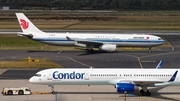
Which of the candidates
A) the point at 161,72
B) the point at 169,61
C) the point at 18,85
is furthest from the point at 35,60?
the point at 161,72

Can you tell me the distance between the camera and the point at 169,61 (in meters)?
69.0

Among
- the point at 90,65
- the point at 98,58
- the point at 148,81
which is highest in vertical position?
the point at 98,58

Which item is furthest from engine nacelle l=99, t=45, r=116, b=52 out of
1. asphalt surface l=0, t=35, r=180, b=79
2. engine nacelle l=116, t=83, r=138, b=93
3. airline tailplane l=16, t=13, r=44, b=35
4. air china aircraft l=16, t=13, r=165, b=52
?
engine nacelle l=116, t=83, r=138, b=93

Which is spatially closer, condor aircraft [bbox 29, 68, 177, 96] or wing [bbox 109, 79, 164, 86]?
wing [bbox 109, 79, 164, 86]

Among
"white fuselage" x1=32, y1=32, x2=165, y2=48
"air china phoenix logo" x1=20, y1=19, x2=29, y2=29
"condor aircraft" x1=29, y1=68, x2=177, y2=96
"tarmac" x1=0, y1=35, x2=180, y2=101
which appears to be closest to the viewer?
"tarmac" x1=0, y1=35, x2=180, y2=101

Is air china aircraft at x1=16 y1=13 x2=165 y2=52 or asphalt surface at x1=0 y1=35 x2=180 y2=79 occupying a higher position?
air china aircraft at x1=16 y1=13 x2=165 y2=52

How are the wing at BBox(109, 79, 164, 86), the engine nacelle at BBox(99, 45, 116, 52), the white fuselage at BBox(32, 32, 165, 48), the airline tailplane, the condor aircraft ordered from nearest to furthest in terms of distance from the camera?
the wing at BBox(109, 79, 164, 86) → the condor aircraft → the engine nacelle at BBox(99, 45, 116, 52) → the white fuselage at BBox(32, 32, 165, 48) → the airline tailplane

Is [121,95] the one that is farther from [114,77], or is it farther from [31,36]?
[31,36]

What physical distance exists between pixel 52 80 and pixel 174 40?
207 ft

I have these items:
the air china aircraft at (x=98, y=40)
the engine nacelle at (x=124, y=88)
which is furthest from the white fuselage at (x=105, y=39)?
the engine nacelle at (x=124, y=88)

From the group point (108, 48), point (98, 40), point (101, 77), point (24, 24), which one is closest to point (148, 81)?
point (101, 77)

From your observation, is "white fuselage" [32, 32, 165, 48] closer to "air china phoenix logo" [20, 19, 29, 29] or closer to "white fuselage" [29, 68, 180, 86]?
"air china phoenix logo" [20, 19, 29, 29]

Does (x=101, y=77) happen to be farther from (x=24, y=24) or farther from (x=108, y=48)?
(x=24, y=24)

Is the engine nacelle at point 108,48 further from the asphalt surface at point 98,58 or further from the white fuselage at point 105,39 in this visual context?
the white fuselage at point 105,39
